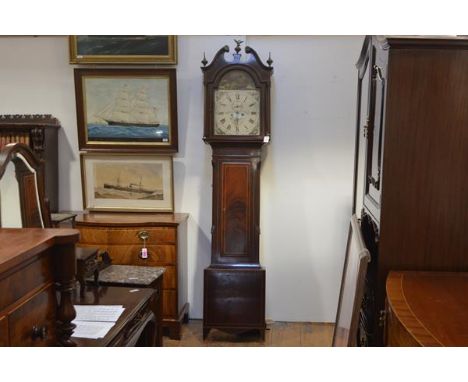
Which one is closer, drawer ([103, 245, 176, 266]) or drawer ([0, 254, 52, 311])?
drawer ([0, 254, 52, 311])

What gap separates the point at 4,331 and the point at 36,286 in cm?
16

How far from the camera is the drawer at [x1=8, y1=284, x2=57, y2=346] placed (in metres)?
0.93

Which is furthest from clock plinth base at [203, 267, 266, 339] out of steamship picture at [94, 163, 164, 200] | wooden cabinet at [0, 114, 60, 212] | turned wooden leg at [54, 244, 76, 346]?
turned wooden leg at [54, 244, 76, 346]

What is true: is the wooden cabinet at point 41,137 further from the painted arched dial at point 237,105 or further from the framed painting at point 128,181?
the painted arched dial at point 237,105

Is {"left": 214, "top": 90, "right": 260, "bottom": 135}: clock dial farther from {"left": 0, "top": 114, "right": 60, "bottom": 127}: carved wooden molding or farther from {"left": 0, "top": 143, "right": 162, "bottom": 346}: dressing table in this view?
{"left": 0, "top": 143, "right": 162, "bottom": 346}: dressing table

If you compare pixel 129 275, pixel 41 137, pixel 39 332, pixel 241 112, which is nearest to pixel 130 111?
pixel 41 137

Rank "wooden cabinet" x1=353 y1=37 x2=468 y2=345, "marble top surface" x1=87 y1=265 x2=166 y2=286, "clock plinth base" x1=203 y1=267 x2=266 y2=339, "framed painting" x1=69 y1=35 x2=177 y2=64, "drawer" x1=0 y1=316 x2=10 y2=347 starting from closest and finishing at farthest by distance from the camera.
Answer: "drawer" x1=0 y1=316 x2=10 y2=347 < "wooden cabinet" x1=353 y1=37 x2=468 y2=345 < "marble top surface" x1=87 y1=265 x2=166 y2=286 < "clock plinth base" x1=203 y1=267 x2=266 y2=339 < "framed painting" x1=69 y1=35 x2=177 y2=64

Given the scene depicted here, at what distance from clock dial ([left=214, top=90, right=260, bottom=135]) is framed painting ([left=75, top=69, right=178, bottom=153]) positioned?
1.55 feet

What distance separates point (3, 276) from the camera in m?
0.87

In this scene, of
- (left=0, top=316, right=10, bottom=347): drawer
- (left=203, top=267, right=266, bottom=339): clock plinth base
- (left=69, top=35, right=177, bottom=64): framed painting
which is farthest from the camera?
(left=69, top=35, right=177, bottom=64): framed painting

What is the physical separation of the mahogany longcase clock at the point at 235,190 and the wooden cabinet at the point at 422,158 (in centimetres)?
195

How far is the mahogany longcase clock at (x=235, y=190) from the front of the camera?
3.30m

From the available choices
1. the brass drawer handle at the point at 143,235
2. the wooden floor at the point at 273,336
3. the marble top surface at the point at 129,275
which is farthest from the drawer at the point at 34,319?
the wooden floor at the point at 273,336

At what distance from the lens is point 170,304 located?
11.2ft
